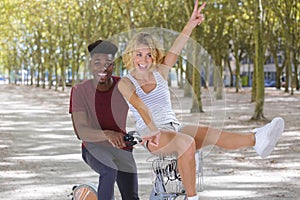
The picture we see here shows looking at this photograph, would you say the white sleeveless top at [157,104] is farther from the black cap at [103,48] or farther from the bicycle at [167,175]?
the black cap at [103,48]

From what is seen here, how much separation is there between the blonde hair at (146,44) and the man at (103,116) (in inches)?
10.4

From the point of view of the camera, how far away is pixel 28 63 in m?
88.3

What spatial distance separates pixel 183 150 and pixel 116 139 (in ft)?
1.57

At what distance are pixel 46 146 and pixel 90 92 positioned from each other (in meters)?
9.28

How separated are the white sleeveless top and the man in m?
0.30

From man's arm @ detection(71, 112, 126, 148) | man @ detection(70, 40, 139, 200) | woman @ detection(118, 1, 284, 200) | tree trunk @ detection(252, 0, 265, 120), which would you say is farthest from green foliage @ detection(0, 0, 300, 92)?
woman @ detection(118, 1, 284, 200)

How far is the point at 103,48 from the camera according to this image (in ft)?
13.1

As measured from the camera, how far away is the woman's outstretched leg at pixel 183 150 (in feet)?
11.4

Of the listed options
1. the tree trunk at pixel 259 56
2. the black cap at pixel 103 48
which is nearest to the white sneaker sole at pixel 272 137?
the black cap at pixel 103 48

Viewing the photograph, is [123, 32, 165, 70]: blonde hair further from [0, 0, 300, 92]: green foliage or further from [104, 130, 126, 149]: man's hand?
[0, 0, 300, 92]: green foliage

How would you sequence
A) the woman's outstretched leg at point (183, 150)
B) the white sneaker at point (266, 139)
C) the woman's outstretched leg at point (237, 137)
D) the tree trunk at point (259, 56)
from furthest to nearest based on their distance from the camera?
the tree trunk at point (259, 56) < the white sneaker at point (266, 139) < the woman's outstretched leg at point (237, 137) < the woman's outstretched leg at point (183, 150)

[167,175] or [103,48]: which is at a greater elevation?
[103,48]

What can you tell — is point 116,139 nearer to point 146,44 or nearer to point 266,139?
point 146,44

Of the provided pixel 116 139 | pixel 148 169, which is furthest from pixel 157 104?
pixel 148 169
